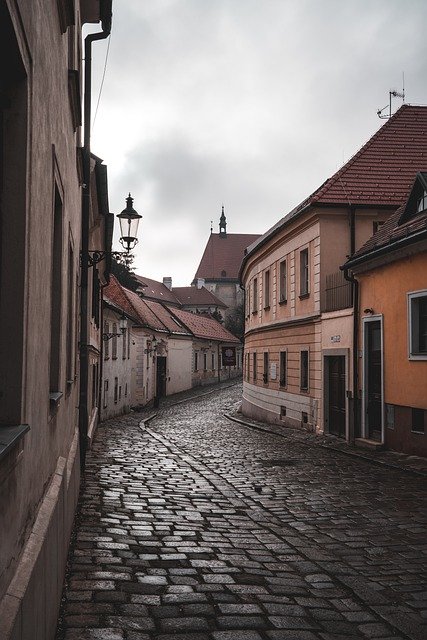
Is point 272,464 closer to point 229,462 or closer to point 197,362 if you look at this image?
point 229,462

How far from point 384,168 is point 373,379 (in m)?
8.52

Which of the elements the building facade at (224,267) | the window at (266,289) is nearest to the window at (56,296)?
the window at (266,289)

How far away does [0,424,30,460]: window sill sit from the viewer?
276 centimetres

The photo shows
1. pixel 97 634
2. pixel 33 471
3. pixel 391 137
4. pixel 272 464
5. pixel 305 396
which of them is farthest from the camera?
pixel 391 137

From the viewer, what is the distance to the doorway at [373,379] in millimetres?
17453

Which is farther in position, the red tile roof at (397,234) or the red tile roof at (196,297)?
the red tile roof at (196,297)

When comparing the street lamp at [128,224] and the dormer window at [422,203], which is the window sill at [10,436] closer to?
the street lamp at [128,224]

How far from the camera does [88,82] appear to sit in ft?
40.2

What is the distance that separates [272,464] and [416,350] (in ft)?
13.3

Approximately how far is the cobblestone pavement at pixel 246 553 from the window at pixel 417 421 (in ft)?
5.76

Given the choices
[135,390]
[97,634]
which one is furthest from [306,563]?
[135,390]

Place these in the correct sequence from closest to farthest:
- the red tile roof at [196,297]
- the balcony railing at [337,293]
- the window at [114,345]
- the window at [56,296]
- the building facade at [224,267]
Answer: the window at [56,296]
the balcony railing at [337,293]
the window at [114,345]
the red tile roof at [196,297]
the building facade at [224,267]

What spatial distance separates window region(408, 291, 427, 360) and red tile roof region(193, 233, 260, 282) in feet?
298

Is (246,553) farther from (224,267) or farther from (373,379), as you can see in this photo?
(224,267)
